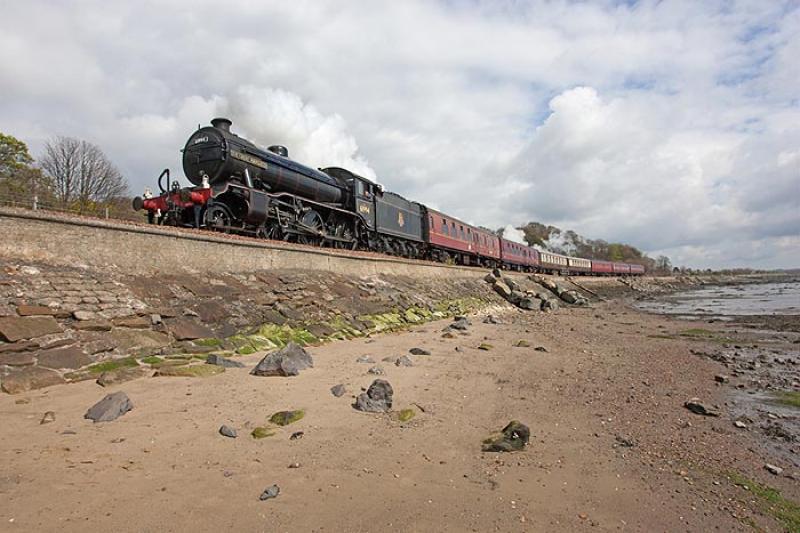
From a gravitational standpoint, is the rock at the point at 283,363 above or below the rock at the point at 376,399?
above

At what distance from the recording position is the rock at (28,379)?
4898mm

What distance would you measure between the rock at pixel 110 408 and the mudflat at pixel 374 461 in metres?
0.09

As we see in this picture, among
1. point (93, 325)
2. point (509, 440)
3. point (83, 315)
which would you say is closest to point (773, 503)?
point (509, 440)

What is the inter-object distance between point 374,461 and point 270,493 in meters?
1.13

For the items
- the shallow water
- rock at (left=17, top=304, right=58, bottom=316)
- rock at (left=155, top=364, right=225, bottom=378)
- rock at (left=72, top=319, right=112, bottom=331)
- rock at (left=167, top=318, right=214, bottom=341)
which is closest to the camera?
rock at (left=17, top=304, right=58, bottom=316)

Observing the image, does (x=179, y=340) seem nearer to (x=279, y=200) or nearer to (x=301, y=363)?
(x=301, y=363)

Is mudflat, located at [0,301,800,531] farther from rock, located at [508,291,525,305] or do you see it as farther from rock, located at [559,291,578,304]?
rock, located at [559,291,578,304]

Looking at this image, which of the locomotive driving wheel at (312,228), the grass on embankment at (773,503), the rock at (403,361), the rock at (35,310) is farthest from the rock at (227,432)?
the locomotive driving wheel at (312,228)

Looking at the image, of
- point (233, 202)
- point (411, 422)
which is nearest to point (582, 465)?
point (411, 422)

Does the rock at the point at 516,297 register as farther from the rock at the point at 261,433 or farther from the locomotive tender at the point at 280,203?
the rock at the point at 261,433

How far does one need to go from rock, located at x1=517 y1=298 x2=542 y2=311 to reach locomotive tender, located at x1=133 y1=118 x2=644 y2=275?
613cm

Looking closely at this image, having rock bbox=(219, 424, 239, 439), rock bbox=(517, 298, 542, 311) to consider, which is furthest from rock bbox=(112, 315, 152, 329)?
rock bbox=(517, 298, 542, 311)

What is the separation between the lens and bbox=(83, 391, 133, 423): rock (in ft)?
14.8

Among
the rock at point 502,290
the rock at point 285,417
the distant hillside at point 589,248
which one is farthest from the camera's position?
the distant hillside at point 589,248
